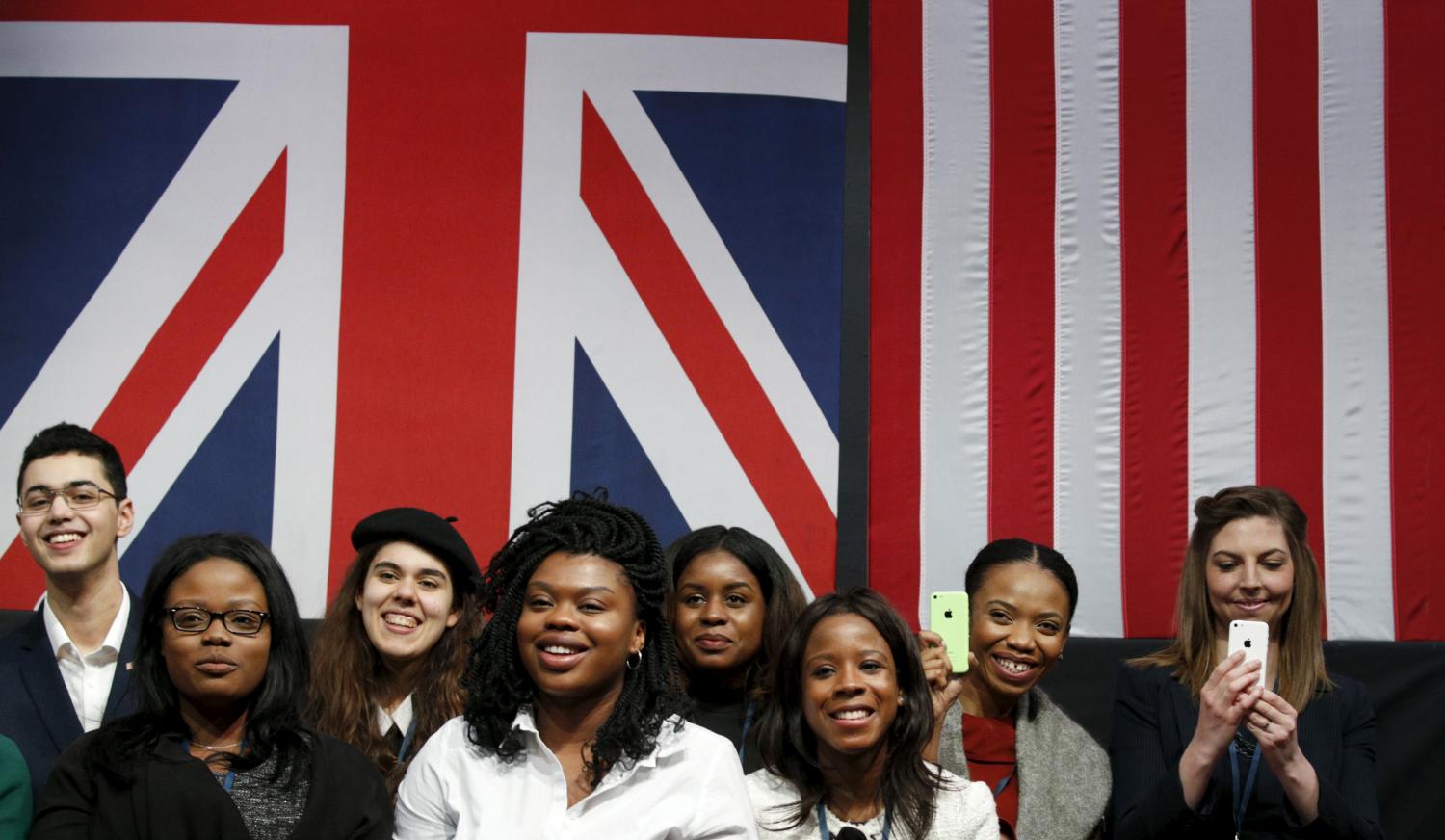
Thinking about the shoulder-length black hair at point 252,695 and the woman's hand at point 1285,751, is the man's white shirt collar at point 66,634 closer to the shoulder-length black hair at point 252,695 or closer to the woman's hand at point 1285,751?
the shoulder-length black hair at point 252,695

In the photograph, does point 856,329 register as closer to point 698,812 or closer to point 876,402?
point 876,402

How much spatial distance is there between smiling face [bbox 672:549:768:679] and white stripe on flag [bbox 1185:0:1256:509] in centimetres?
179

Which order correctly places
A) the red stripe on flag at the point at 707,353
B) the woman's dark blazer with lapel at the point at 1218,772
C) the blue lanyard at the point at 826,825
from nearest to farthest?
the blue lanyard at the point at 826,825 → the woman's dark blazer with lapel at the point at 1218,772 → the red stripe on flag at the point at 707,353

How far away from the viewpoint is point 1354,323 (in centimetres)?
473

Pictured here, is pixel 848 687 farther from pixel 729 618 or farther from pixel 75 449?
→ pixel 75 449

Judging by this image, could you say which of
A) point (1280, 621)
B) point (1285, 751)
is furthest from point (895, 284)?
point (1285, 751)

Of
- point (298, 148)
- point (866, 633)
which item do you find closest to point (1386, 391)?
point (866, 633)

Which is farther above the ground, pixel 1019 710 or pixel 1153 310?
pixel 1153 310

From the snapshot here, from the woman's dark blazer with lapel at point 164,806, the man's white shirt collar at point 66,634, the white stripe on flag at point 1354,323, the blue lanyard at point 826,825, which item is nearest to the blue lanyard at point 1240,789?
the blue lanyard at point 826,825

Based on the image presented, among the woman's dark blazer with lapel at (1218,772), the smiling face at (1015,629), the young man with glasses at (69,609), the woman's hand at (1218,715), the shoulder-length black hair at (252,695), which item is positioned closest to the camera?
the shoulder-length black hair at (252,695)

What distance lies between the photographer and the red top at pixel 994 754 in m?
3.38

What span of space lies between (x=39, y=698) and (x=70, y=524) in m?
0.44

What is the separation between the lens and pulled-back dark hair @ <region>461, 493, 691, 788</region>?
2701 mm

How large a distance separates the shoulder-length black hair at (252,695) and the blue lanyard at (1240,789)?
1985 mm
